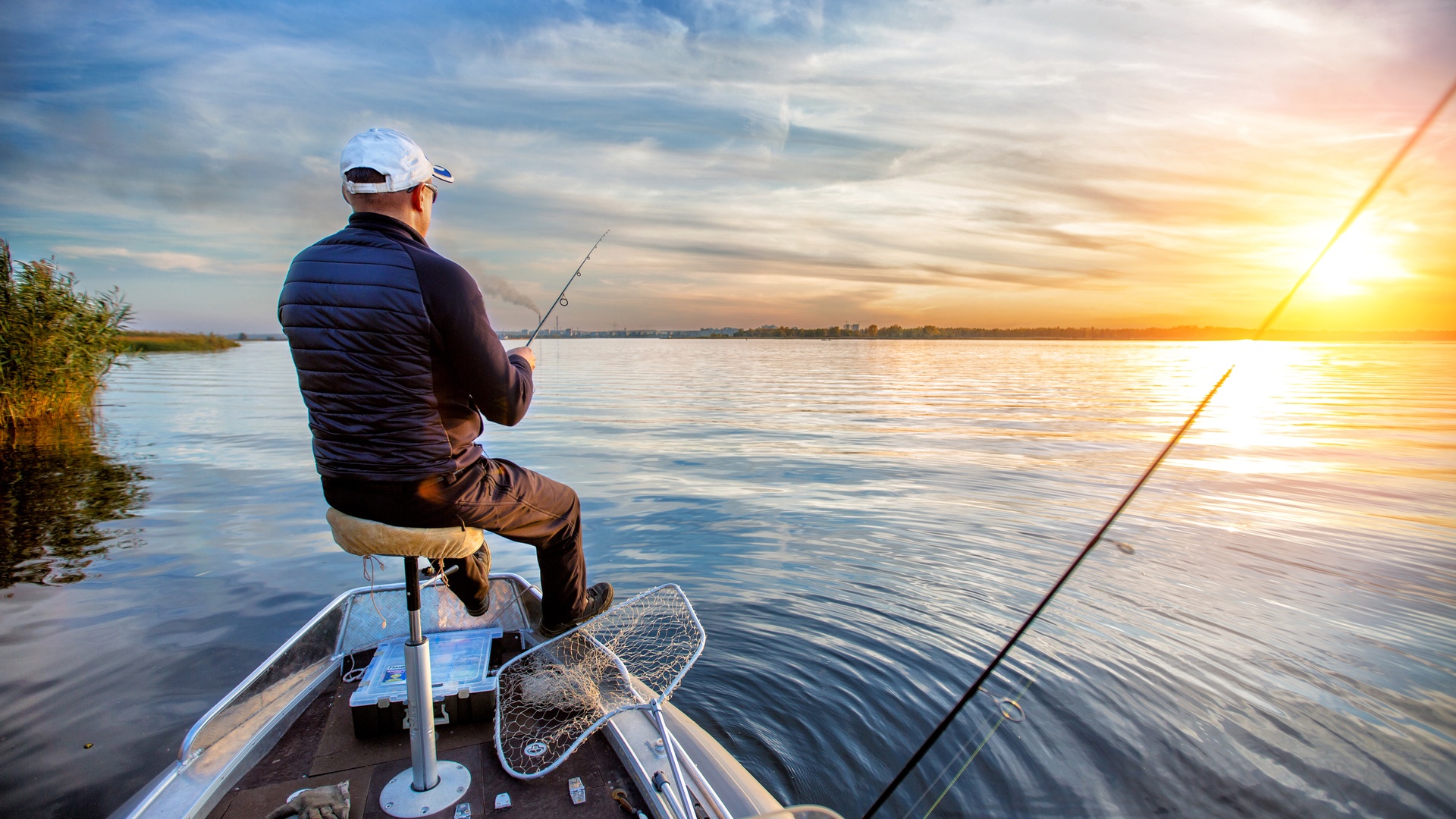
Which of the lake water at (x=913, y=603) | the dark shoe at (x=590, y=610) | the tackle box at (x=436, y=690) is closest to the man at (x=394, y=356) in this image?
the dark shoe at (x=590, y=610)

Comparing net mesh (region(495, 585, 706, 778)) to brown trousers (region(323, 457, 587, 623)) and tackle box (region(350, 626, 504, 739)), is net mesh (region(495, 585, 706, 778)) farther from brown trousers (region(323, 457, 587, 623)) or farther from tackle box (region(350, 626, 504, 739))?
brown trousers (region(323, 457, 587, 623))

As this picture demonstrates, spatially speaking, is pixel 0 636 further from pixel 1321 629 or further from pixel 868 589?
pixel 1321 629

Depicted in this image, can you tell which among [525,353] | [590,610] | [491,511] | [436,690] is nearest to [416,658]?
[491,511]

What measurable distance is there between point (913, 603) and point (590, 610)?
Result: 386cm

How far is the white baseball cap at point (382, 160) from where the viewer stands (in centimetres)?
243

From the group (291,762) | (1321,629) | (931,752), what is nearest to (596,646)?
(291,762)

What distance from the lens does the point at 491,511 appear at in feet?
Answer: 9.09

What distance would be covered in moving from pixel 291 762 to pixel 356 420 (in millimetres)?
1859

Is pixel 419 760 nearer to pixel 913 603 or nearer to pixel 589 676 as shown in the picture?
pixel 589 676

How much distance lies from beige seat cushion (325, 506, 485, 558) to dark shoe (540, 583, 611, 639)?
112 cm

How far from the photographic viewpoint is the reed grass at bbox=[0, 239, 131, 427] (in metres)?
15.5

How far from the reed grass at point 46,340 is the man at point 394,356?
19413 mm

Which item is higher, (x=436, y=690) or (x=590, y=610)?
(x=590, y=610)

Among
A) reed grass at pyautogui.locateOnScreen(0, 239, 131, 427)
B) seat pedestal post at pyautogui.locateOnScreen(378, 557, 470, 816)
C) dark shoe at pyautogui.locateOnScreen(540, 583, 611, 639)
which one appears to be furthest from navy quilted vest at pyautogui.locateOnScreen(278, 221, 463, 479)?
reed grass at pyautogui.locateOnScreen(0, 239, 131, 427)
